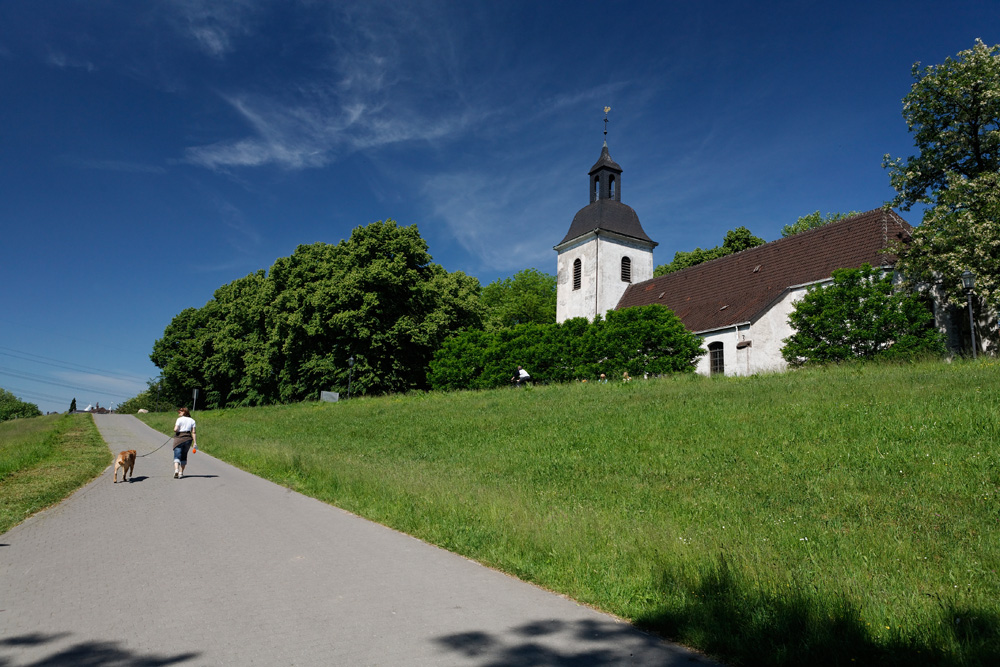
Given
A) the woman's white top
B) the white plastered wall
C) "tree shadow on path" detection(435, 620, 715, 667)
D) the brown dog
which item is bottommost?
"tree shadow on path" detection(435, 620, 715, 667)

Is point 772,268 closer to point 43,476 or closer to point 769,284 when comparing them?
point 769,284

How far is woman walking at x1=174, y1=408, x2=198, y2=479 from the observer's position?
44.8 ft

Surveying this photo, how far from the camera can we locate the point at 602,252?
46.1 m

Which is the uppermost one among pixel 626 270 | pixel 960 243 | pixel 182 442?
pixel 626 270

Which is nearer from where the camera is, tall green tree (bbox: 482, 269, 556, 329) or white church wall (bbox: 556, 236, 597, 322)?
white church wall (bbox: 556, 236, 597, 322)

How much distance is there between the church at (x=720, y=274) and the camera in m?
29.8

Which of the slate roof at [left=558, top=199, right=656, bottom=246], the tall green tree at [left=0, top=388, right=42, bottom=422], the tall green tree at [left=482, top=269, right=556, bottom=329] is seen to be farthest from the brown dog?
the tall green tree at [left=0, top=388, right=42, bottom=422]

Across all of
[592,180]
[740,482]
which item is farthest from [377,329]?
[740,482]

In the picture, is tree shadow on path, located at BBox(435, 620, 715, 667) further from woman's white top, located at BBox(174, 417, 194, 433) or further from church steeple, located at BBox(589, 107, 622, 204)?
church steeple, located at BBox(589, 107, 622, 204)

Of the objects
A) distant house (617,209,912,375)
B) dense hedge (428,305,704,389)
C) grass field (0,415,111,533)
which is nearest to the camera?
grass field (0,415,111,533)

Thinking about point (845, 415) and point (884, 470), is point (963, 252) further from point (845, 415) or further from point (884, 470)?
point (884, 470)

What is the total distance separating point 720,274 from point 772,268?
4044mm

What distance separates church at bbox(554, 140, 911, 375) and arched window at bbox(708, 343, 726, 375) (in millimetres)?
54

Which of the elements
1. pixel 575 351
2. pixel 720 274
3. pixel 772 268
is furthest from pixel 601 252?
pixel 575 351
